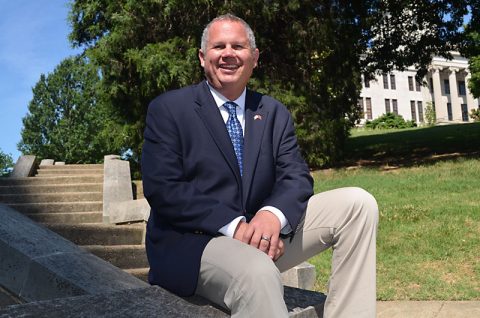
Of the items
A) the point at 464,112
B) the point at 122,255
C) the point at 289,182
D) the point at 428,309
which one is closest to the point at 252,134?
the point at 289,182

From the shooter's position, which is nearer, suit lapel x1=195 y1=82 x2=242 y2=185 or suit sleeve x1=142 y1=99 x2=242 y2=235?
suit sleeve x1=142 y1=99 x2=242 y2=235

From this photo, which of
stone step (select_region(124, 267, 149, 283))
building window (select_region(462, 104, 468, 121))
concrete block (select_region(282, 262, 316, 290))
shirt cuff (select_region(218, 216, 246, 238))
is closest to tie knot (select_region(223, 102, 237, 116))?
shirt cuff (select_region(218, 216, 246, 238))

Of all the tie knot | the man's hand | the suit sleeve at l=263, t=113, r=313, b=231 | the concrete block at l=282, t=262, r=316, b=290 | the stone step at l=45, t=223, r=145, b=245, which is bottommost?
the concrete block at l=282, t=262, r=316, b=290

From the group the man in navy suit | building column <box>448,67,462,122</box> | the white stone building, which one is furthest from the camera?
building column <box>448,67,462,122</box>

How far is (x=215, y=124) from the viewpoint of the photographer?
2.99m

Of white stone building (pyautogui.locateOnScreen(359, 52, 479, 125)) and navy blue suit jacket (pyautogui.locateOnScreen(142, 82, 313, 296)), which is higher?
white stone building (pyautogui.locateOnScreen(359, 52, 479, 125))

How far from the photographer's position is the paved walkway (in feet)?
16.0

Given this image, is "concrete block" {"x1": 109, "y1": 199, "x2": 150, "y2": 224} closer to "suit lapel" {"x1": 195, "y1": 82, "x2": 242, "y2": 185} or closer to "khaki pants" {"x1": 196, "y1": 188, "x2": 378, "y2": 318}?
"suit lapel" {"x1": 195, "y1": 82, "x2": 242, "y2": 185}

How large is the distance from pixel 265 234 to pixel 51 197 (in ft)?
25.1

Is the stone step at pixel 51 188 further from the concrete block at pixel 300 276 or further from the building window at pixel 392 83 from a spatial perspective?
the building window at pixel 392 83

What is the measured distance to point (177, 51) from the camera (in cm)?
1524

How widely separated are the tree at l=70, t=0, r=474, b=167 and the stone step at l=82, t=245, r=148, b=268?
8529 mm

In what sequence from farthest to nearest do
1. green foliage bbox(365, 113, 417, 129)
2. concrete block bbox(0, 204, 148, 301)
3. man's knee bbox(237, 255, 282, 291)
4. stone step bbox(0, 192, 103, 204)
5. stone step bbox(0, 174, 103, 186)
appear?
green foliage bbox(365, 113, 417, 129) → stone step bbox(0, 174, 103, 186) → stone step bbox(0, 192, 103, 204) → concrete block bbox(0, 204, 148, 301) → man's knee bbox(237, 255, 282, 291)

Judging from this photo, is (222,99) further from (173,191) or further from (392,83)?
(392,83)
